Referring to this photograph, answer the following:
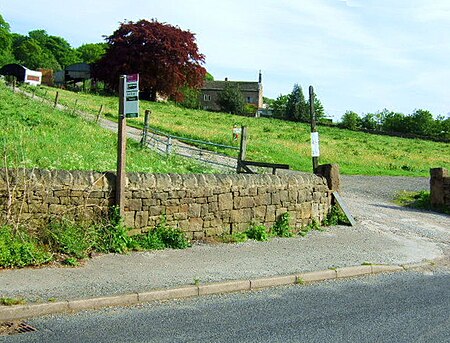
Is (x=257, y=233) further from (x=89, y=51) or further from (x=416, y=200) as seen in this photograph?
(x=89, y=51)

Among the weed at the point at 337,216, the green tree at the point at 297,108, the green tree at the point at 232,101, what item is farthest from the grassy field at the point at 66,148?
the green tree at the point at 232,101

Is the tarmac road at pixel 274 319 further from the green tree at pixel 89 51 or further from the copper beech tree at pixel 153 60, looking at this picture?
the green tree at pixel 89 51

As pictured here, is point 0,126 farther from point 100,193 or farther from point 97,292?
point 97,292

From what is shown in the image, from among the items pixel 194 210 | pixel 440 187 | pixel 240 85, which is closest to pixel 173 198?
pixel 194 210

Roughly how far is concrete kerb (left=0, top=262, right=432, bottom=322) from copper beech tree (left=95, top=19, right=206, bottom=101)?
5385 cm

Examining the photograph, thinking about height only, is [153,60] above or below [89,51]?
below

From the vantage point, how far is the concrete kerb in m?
6.34

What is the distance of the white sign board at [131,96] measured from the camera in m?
9.45

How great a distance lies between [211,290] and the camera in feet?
25.9

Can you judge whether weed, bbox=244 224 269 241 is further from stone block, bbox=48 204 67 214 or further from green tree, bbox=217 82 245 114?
green tree, bbox=217 82 245 114

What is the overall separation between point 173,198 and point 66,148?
→ 6407 millimetres

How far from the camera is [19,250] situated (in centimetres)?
794

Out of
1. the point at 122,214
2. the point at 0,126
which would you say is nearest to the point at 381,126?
the point at 0,126

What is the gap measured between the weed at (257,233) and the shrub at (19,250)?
4293 mm
